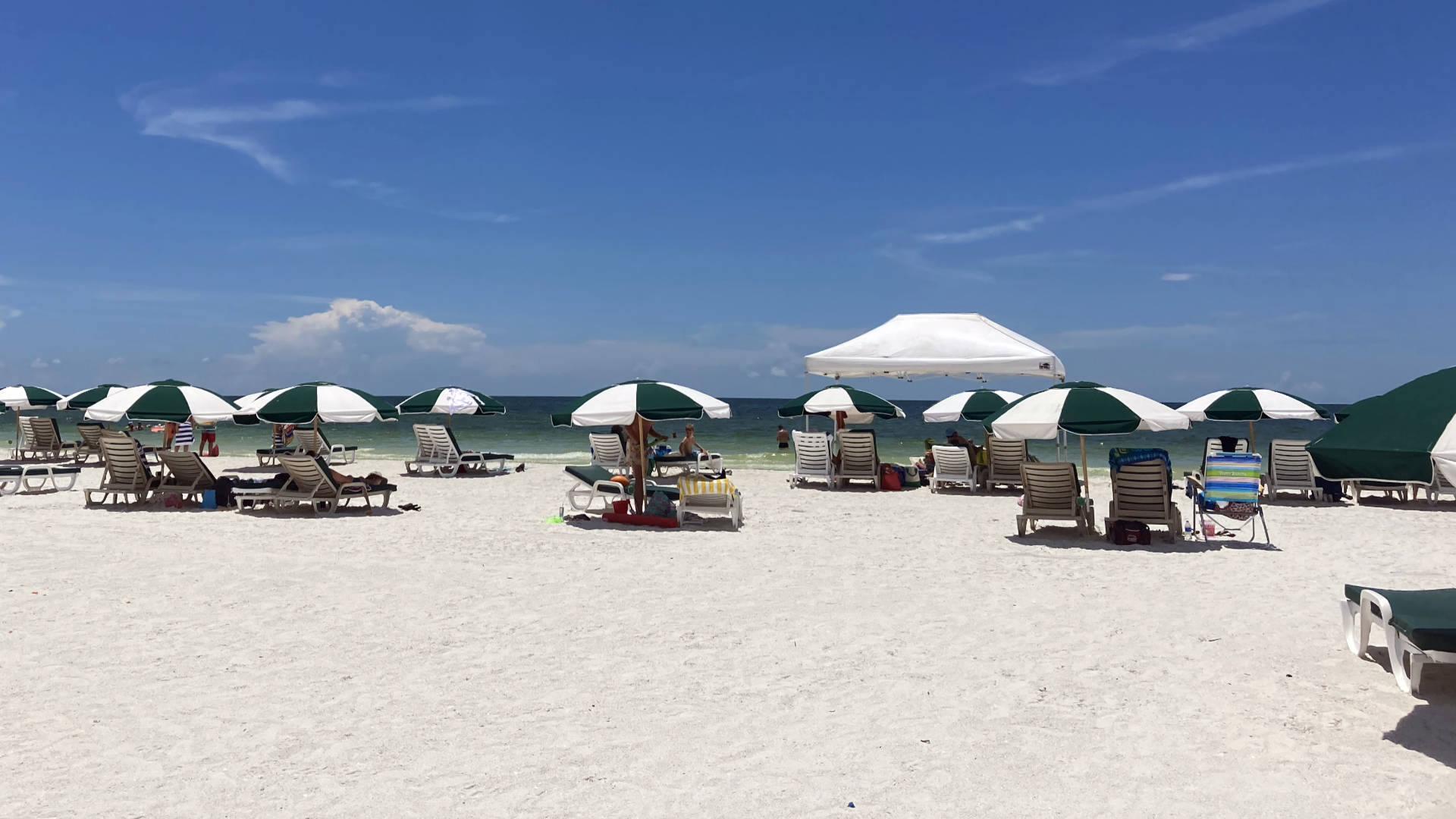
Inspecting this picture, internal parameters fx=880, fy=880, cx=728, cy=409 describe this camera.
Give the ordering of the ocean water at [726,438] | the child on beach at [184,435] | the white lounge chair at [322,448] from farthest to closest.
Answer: the ocean water at [726,438] < the child on beach at [184,435] < the white lounge chair at [322,448]

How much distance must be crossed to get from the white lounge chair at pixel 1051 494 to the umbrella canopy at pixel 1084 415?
0.63 m

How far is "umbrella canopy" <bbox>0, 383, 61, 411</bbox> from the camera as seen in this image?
2083 cm

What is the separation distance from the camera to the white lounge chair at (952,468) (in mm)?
14047

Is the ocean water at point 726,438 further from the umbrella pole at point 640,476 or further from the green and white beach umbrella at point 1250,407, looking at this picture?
the umbrella pole at point 640,476

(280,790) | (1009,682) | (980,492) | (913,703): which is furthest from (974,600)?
(980,492)

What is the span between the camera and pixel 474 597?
6.71 meters

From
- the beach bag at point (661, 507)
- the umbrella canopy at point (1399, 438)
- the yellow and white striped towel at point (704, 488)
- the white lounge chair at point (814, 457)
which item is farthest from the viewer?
→ the white lounge chair at point (814, 457)

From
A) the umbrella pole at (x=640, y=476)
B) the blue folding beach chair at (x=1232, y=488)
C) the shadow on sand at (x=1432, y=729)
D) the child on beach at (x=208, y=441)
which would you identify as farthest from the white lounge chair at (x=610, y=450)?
the shadow on sand at (x=1432, y=729)

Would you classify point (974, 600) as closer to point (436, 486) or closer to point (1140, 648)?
point (1140, 648)

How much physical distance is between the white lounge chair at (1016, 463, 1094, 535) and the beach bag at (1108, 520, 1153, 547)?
0.43m

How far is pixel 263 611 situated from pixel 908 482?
36.2ft

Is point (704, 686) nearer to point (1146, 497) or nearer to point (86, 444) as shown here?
point (1146, 497)

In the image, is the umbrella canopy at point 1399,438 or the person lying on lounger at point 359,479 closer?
the umbrella canopy at point 1399,438

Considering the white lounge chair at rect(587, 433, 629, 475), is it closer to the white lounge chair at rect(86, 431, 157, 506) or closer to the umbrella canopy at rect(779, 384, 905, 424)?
the umbrella canopy at rect(779, 384, 905, 424)
